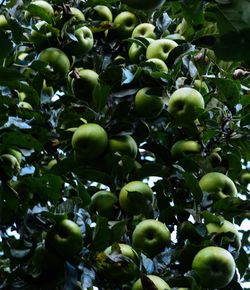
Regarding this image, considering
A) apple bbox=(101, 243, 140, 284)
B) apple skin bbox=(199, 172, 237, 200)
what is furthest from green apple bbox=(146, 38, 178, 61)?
apple bbox=(101, 243, 140, 284)

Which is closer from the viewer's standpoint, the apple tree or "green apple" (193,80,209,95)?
the apple tree

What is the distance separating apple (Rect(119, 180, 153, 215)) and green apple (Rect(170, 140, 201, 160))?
23cm

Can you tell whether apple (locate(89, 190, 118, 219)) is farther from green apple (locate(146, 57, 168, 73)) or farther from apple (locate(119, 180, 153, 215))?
green apple (locate(146, 57, 168, 73))

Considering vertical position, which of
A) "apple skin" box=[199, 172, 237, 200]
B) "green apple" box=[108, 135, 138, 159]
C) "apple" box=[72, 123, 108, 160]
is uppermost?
"apple" box=[72, 123, 108, 160]

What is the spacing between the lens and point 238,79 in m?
2.11

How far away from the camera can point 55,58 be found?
204 cm

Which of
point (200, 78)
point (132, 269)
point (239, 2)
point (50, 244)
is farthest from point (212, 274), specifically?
point (239, 2)

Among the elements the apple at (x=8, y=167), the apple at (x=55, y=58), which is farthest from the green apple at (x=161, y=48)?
the apple at (x=8, y=167)

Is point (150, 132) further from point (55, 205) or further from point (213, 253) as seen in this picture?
point (213, 253)

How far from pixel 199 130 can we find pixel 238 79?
0.24 m

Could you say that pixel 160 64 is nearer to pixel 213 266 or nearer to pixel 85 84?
pixel 85 84

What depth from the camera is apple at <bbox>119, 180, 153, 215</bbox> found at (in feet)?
5.73

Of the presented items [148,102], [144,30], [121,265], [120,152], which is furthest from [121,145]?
[144,30]

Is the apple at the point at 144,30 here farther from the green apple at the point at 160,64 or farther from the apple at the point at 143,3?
the apple at the point at 143,3
